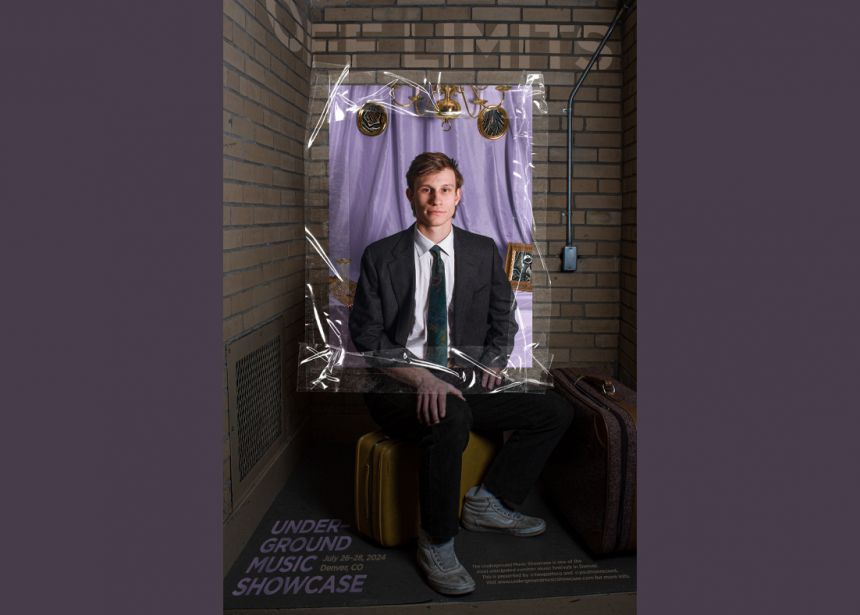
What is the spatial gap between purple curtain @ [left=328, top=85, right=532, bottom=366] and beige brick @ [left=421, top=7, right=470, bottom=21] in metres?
0.85

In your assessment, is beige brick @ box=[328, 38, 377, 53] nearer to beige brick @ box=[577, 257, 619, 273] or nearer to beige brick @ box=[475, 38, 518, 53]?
beige brick @ box=[475, 38, 518, 53]

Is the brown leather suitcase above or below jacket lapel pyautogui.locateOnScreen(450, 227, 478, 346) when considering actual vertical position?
below

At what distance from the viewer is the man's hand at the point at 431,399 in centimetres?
261

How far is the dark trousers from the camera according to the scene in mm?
2607

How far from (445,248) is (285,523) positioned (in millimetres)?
1216

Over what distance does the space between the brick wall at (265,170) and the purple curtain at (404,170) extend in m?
0.32

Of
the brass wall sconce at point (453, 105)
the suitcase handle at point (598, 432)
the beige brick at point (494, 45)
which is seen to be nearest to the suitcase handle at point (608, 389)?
the suitcase handle at point (598, 432)

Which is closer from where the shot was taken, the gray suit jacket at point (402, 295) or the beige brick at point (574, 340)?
the gray suit jacket at point (402, 295)

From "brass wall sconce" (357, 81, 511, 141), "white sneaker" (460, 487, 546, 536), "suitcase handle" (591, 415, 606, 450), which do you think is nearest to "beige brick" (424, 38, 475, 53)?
"brass wall sconce" (357, 81, 511, 141)

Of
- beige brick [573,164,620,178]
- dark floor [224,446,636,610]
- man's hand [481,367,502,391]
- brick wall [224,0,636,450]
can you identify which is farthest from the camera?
beige brick [573,164,620,178]

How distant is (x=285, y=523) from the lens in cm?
295

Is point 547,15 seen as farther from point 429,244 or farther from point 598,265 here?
point 429,244

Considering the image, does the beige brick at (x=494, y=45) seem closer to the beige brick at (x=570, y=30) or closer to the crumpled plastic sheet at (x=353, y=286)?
the beige brick at (x=570, y=30)

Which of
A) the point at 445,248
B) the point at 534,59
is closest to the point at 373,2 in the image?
the point at 534,59
